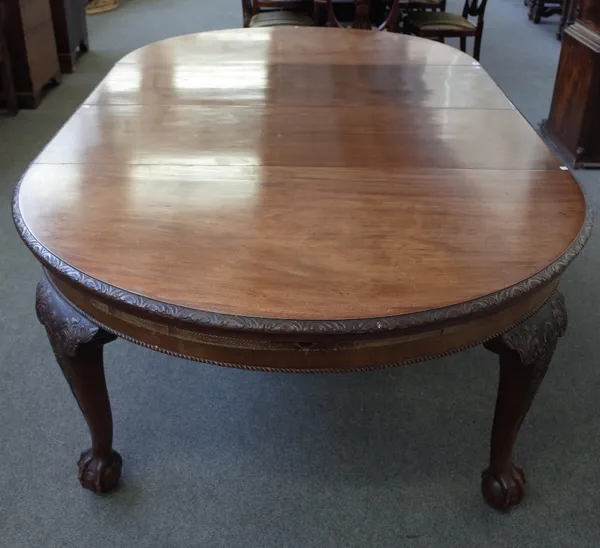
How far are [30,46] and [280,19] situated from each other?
49.2 inches

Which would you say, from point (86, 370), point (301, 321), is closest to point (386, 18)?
point (86, 370)

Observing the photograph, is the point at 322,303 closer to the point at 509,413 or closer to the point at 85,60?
the point at 509,413

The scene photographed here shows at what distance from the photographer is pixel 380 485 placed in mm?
1352

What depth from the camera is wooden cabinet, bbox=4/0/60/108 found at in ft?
10.1

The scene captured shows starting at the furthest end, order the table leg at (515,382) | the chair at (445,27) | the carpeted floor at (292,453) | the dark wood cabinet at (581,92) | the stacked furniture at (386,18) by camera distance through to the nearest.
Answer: the chair at (445,27), the stacked furniture at (386,18), the dark wood cabinet at (581,92), the carpeted floor at (292,453), the table leg at (515,382)

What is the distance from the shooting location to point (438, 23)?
3.54m

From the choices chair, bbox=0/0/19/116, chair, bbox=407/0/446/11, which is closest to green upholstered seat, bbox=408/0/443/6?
chair, bbox=407/0/446/11

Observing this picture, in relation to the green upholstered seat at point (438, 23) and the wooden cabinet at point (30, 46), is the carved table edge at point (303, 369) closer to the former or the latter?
the wooden cabinet at point (30, 46)

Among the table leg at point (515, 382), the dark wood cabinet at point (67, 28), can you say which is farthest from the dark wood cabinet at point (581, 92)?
the dark wood cabinet at point (67, 28)

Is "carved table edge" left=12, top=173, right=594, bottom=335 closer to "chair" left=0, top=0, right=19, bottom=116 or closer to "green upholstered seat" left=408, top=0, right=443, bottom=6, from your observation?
"chair" left=0, top=0, right=19, bottom=116

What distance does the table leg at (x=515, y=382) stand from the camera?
107cm

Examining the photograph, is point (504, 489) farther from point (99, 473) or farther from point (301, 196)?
point (99, 473)

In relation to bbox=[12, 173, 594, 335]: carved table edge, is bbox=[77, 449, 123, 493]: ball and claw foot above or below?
below

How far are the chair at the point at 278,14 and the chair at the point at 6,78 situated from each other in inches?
46.6
